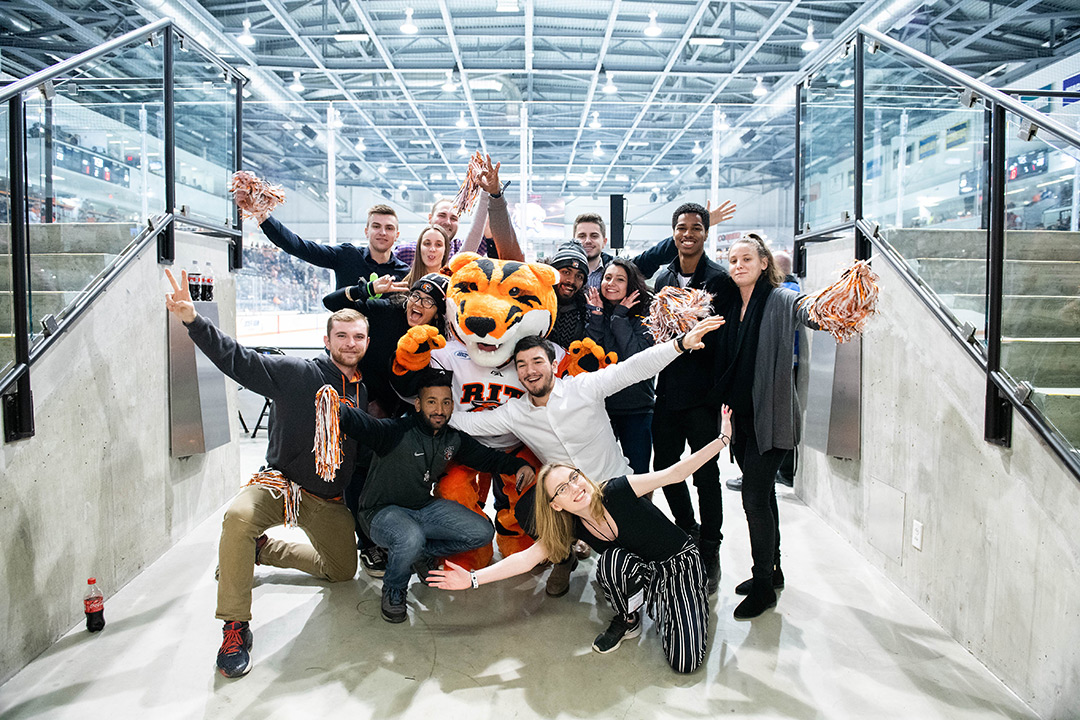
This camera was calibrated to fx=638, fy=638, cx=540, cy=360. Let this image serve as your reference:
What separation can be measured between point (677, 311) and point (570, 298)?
655 mm

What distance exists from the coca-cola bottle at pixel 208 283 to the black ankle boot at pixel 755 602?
325 cm

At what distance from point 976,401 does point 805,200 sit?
2.06m

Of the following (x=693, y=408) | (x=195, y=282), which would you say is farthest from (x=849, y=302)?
(x=195, y=282)

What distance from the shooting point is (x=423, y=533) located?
2.73 meters

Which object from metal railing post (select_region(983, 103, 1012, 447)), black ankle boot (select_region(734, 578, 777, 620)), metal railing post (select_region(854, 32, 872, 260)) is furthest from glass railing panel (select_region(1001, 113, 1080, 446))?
black ankle boot (select_region(734, 578, 777, 620))

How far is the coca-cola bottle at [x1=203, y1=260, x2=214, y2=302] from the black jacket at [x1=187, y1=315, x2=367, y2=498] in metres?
1.26

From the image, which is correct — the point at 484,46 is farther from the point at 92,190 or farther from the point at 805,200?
the point at 92,190

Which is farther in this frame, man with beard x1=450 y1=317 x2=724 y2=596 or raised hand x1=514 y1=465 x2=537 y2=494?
raised hand x1=514 y1=465 x2=537 y2=494

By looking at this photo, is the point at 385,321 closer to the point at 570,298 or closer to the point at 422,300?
the point at 422,300

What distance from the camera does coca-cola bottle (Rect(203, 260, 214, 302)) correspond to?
144 inches

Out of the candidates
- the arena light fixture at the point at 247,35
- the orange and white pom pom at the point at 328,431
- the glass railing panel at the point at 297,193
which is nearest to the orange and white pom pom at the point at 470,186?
the orange and white pom pom at the point at 328,431

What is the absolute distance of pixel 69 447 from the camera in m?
2.50

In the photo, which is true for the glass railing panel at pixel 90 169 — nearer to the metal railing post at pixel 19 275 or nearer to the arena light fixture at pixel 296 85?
the metal railing post at pixel 19 275

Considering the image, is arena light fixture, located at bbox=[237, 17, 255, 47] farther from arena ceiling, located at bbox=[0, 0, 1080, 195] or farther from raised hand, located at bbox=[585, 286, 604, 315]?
raised hand, located at bbox=[585, 286, 604, 315]
